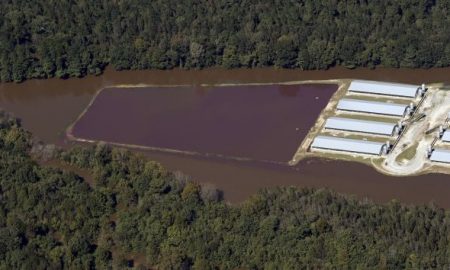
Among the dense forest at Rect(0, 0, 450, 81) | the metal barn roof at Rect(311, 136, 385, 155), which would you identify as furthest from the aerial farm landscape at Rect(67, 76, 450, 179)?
the dense forest at Rect(0, 0, 450, 81)

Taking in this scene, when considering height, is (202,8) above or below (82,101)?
above

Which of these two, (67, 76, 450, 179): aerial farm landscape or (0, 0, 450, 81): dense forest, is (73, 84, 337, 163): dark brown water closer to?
(67, 76, 450, 179): aerial farm landscape

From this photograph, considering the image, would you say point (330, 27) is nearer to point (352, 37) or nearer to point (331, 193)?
point (352, 37)

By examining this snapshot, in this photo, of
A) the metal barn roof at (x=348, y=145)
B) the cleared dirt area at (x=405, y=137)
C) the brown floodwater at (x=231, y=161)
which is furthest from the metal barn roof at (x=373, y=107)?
the brown floodwater at (x=231, y=161)

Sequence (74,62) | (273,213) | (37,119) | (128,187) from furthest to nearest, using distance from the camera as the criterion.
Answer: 1. (74,62)
2. (37,119)
3. (128,187)
4. (273,213)

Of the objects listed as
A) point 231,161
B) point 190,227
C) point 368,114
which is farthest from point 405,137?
point 190,227

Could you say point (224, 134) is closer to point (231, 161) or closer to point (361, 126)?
point (231, 161)

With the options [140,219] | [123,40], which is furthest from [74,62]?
[140,219]
